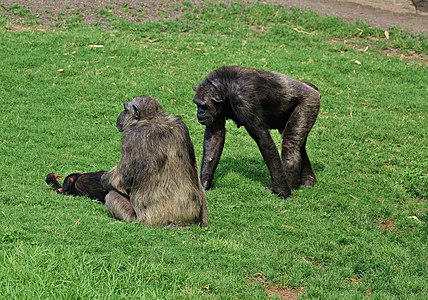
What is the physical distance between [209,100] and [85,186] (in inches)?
74.1

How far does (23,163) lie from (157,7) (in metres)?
9.20

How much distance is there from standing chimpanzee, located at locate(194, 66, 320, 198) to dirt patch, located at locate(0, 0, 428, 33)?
826 cm

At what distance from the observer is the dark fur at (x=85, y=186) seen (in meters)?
7.96

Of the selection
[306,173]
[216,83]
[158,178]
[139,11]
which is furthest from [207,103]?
[139,11]

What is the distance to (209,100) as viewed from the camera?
29.3ft

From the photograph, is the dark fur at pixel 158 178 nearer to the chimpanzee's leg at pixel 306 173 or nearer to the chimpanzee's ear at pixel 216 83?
the chimpanzee's ear at pixel 216 83

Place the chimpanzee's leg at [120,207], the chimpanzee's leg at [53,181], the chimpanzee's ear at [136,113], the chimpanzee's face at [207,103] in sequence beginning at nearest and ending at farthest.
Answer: the chimpanzee's leg at [120,207] < the chimpanzee's ear at [136,113] < the chimpanzee's leg at [53,181] < the chimpanzee's face at [207,103]

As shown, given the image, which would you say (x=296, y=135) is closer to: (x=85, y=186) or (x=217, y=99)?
(x=217, y=99)

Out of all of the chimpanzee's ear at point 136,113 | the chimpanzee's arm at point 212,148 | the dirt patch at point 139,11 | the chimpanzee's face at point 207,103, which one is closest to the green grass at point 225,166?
the chimpanzee's arm at point 212,148

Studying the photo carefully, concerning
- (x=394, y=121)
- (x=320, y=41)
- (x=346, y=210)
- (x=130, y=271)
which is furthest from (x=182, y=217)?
(x=320, y=41)

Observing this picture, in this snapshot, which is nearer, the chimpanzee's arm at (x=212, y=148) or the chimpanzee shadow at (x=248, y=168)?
the chimpanzee's arm at (x=212, y=148)

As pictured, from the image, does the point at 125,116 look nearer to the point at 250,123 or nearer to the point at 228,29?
the point at 250,123

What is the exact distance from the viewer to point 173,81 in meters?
13.3

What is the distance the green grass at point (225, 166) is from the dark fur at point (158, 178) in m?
0.28
